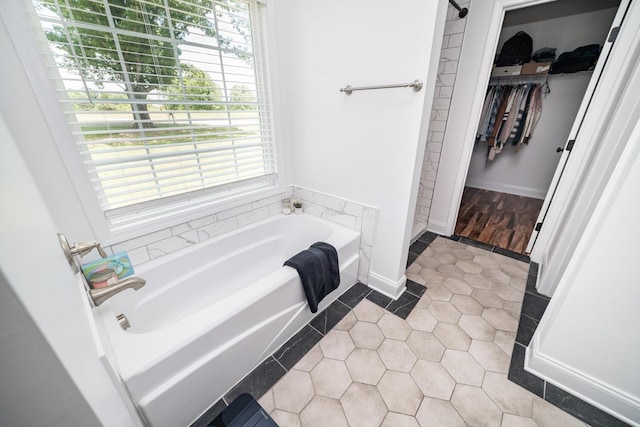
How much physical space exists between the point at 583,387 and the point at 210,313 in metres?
1.89

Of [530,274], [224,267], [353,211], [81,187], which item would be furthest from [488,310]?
[81,187]

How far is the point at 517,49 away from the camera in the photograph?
3.25 metres

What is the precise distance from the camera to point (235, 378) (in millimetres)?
1313

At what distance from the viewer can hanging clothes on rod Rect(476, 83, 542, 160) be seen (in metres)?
3.35


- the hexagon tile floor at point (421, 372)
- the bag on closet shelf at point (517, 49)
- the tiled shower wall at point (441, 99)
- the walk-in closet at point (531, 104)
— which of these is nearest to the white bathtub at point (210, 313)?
the hexagon tile floor at point (421, 372)

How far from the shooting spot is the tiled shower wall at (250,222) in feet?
5.14

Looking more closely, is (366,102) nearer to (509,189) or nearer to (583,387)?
(583,387)

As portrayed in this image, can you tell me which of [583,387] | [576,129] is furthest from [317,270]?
[576,129]

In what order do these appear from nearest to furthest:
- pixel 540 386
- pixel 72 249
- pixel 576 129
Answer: pixel 72 249
pixel 540 386
pixel 576 129

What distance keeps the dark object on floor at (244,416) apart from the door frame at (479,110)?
96.8 inches

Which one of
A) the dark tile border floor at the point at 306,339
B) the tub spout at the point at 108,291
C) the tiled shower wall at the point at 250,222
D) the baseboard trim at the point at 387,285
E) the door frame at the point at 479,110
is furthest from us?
the baseboard trim at the point at 387,285

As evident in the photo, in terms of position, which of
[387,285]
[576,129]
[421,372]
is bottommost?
[421,372]

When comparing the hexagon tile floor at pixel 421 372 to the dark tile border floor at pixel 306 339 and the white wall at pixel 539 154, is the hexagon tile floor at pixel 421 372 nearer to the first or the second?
the dark tile border floor at pixel 306 339

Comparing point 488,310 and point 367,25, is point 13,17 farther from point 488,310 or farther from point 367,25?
point 488,310
